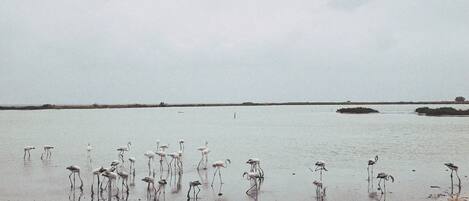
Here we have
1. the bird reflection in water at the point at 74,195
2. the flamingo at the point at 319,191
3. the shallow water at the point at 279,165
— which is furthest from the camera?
the shallow water at the point at 279,165

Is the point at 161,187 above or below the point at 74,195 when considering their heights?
above

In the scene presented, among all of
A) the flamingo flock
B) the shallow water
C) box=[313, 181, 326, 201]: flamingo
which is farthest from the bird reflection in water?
box=[313, 181, 326, 201]: flamingo

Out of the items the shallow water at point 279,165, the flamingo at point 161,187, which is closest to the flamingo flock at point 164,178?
the flamingo at point 161,187

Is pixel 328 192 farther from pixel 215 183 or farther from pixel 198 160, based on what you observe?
pixel 198 160

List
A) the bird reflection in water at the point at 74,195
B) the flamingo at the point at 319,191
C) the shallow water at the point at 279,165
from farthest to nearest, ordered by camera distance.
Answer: the shallow water at the point at 279,165 < the flamingo at the point at 319,191 < the bird reflection in water at the point at 74,195

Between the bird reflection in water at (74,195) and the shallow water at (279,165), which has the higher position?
the shallow water at (279,165)

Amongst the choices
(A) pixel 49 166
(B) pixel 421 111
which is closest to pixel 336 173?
(A) pixel 49 166

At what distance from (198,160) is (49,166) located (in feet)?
18.3

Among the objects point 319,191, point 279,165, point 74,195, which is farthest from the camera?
point 279,165

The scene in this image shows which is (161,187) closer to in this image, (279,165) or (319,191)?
(319,191)

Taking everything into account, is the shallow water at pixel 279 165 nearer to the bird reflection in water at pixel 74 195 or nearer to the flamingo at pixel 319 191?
the bird reflection in water at pixel 74 195

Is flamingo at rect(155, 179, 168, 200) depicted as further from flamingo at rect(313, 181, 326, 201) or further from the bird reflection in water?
flamingo at rect(313, 181, 326, 201)

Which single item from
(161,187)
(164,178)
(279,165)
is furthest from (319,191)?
(279,165)

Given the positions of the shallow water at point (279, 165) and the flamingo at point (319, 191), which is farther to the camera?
the shallow water at point (279, 165)
